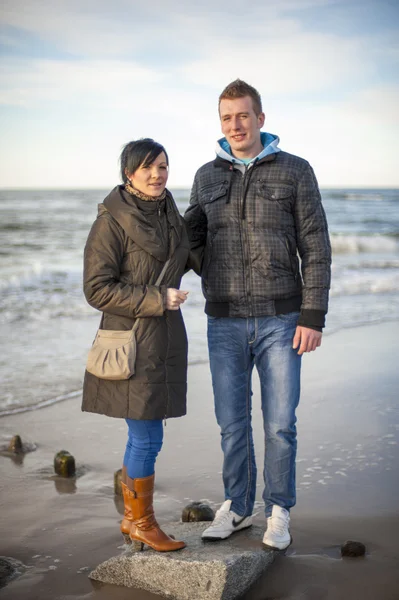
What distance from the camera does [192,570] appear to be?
124 inches

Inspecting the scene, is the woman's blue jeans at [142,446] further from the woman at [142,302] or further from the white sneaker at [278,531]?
the white sneaker at [278,531]

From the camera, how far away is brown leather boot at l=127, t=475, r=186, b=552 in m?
3.37

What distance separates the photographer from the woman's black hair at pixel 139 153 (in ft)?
10.7

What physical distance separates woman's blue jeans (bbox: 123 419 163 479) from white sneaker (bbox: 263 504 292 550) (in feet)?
2.23

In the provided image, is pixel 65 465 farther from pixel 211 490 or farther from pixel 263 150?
pixel 263 150

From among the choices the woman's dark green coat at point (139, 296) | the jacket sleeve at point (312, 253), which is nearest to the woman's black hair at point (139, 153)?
the woman's dark green coat at point (139, 296)

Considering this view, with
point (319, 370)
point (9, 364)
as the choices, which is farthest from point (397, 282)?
point (9, 364)

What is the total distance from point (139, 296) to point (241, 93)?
118 centimetres

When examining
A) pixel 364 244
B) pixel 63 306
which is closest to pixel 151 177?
pixel 63 306

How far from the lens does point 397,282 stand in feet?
45.1

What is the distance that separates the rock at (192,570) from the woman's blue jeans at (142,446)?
383 millimetres

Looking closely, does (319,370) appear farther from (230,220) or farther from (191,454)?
(230,220)

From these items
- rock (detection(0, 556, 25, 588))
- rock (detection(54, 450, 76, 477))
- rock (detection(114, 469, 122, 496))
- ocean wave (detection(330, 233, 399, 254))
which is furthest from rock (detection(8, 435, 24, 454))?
ocean wave (detection(330, 233, 399, 254))

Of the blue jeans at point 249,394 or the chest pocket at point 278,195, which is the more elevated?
the chest pocket at point 278,195
